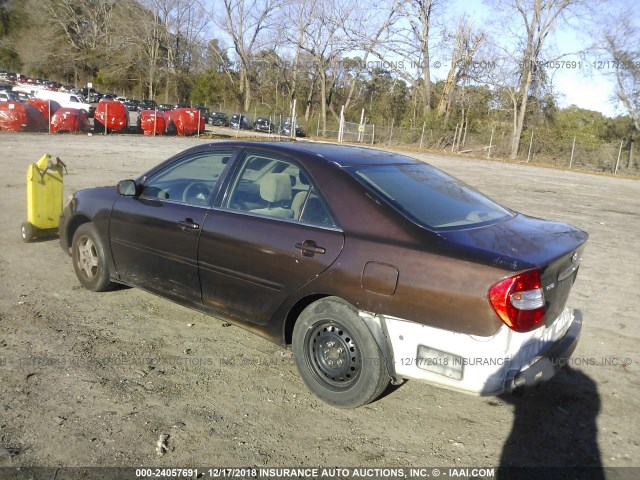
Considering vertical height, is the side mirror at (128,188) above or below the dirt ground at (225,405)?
above

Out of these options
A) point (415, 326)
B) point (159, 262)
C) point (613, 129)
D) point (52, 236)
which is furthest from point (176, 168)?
point (613, 129)

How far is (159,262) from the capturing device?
4543 mm

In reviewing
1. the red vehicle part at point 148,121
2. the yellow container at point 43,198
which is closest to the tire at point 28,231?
the yellow container at point 43,198

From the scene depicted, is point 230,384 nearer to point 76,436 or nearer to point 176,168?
point 76,436

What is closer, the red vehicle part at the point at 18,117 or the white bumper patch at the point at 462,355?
the white bumper patch at the point at 462,355

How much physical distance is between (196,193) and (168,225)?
331mm

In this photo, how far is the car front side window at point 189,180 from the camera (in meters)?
4.45

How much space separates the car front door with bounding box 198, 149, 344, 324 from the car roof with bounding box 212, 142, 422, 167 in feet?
0.41

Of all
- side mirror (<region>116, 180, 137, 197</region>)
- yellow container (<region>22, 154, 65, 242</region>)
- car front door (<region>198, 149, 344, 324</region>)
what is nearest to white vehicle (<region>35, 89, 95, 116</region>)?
yellow container (<region>22, 154, 65, 242</region>)

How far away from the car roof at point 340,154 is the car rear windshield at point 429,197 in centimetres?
9

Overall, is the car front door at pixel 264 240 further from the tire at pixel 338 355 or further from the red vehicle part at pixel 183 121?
the red vehicle part at pixel 183 121

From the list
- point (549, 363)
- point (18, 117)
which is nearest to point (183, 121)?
point (18, 117)

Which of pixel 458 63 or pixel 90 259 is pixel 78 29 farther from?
pixel 90 259

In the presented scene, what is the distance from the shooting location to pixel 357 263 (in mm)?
3408
